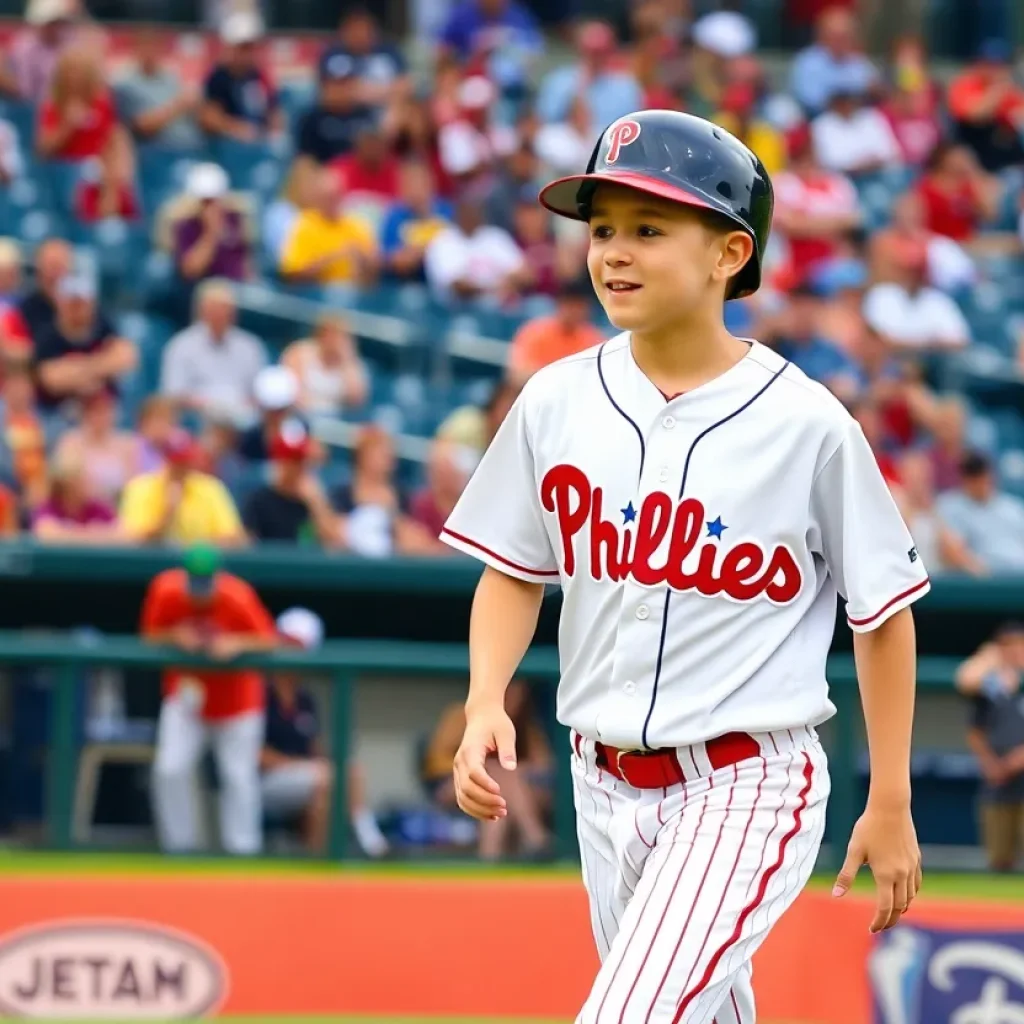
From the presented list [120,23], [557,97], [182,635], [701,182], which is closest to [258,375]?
[182,635]

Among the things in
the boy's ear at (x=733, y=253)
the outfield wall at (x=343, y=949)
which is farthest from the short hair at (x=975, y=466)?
the boy's ear at (x=733, y=253)

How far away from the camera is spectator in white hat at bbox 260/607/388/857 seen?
8.33m

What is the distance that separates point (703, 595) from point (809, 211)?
36.3ft

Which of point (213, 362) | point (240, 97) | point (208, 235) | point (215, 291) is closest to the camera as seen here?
point (213, 362)

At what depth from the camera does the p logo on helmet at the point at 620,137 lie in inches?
148

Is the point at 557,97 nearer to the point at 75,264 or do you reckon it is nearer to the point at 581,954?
the point at 75,264

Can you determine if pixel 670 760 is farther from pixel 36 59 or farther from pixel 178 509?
pixel 36 59

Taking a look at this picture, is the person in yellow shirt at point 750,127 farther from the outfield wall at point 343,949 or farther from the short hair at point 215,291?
the outfield wall at point 343,949

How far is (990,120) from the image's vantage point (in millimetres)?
16219

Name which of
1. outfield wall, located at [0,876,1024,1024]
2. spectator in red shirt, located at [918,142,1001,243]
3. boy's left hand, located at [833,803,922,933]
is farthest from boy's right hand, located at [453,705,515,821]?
spectator in red shirt, located at [918,142,1001,243]

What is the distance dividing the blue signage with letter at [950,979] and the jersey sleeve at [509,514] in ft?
10.4

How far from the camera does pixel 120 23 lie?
17.2 metres

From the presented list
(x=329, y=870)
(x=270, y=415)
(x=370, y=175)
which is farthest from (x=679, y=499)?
(x=370, y=175)

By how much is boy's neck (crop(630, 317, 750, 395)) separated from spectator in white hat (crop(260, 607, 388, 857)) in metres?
4.66
